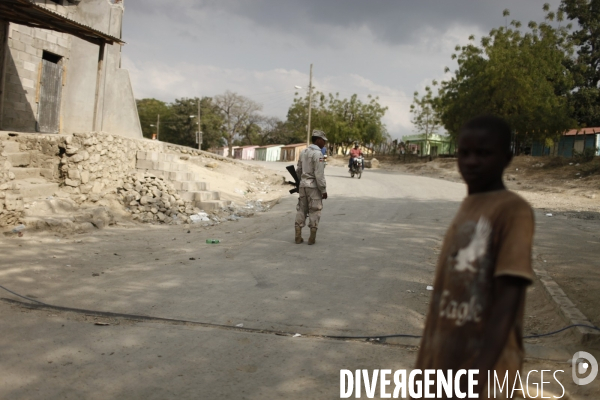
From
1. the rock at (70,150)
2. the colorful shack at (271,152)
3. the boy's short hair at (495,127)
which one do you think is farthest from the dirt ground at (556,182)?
the colorful shack at (271,152)

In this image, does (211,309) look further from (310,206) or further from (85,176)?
(85,176)

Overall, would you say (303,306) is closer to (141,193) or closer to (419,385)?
(419,385)

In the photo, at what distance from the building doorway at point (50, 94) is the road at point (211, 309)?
6828mm

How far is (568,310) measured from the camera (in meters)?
4.93

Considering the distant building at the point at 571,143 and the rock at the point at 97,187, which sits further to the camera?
the distant building at the point at 571,143

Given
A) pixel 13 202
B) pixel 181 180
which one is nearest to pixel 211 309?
pixel 13 202

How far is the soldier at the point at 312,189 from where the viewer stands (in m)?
8.65

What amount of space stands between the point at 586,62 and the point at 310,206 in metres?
36.1

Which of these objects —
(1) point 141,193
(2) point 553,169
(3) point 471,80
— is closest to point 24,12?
(1) point 141,193

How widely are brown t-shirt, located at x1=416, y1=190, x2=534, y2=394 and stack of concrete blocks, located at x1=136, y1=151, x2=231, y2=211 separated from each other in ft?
36.1

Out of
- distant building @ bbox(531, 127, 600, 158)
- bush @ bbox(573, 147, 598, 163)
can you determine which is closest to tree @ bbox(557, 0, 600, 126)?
distant building @ bbox(531, 127, 600, 158)

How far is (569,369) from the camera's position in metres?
3.85

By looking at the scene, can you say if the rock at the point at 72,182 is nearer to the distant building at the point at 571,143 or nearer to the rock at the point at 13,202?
the rock at the point at 13,202

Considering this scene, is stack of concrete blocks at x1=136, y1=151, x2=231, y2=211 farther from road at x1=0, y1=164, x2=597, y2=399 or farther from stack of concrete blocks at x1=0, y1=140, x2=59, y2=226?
road at x1=0, y1=164, x2=597, y2=399
